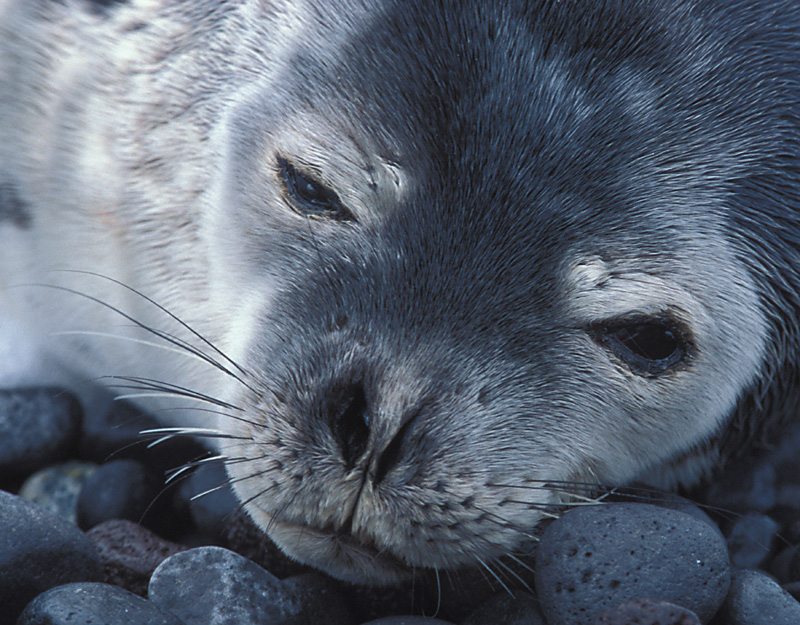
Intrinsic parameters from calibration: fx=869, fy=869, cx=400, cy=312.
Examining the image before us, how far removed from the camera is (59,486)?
8.54ft

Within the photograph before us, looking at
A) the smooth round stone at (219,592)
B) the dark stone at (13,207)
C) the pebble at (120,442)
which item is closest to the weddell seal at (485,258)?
the smooth round stone at (219,592)

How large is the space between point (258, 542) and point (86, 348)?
42.2 inches

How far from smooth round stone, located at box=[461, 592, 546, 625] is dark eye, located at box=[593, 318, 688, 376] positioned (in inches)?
23.1

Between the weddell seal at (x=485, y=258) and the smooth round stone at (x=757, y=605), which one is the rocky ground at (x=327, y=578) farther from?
the weddell seal at (x=485, y=258)

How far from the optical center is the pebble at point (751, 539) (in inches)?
94.5

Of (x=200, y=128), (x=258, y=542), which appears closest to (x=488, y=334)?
(x=258, y=542)

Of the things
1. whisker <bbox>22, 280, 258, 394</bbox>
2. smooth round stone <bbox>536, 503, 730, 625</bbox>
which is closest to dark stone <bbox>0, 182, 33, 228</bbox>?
whisker <bbox>22, 280, 258, 394</bbox>

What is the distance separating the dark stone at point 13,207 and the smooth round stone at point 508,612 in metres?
1.87

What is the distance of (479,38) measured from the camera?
6.48 feet

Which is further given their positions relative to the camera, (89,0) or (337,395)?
(89,0)

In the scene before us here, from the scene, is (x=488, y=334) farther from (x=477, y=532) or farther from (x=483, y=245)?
(x=477, y=532)

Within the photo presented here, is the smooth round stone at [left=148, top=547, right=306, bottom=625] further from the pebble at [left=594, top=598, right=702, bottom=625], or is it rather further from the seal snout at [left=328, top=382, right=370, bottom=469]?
the pebble at [left=594, top=598, right=702, bottom=625]

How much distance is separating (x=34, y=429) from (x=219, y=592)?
115cm

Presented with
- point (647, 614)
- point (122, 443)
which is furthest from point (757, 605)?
point (122, 443)
